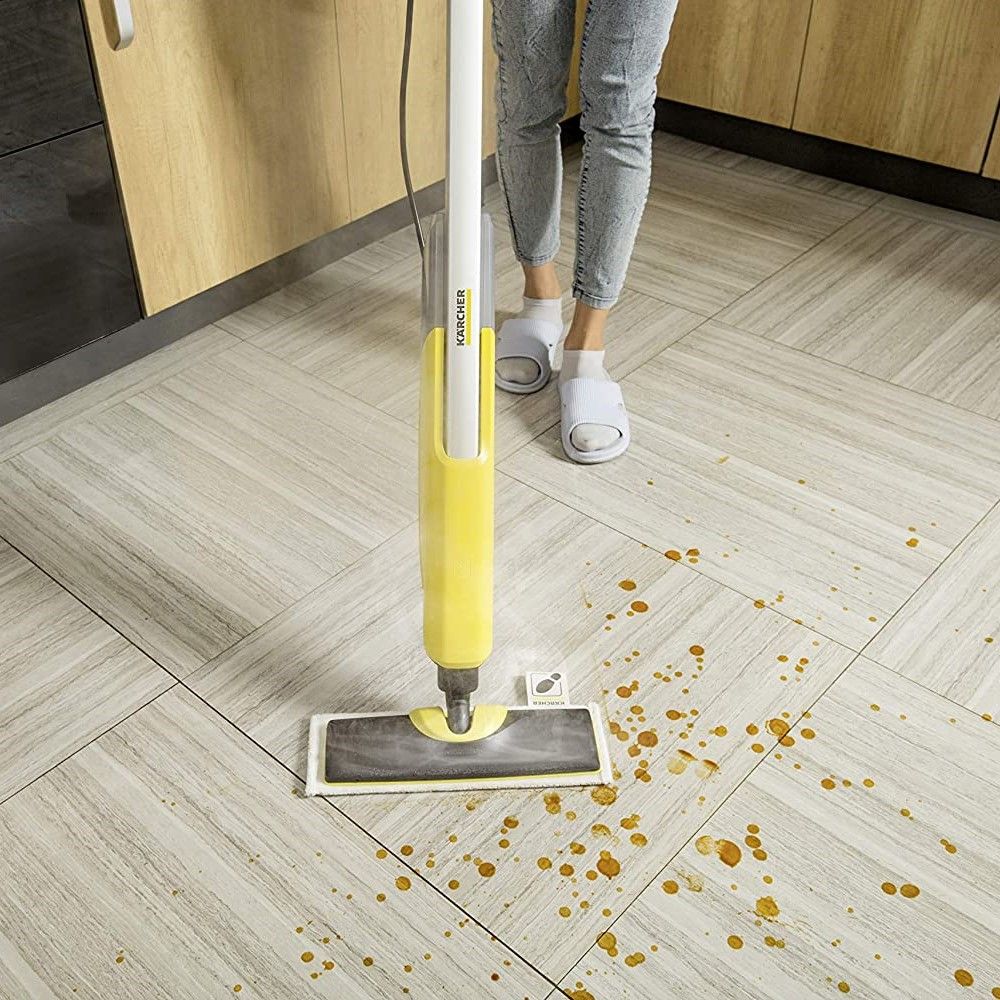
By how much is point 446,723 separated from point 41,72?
95 cm

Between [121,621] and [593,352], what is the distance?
0.74m

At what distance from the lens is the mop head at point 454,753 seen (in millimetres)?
1093

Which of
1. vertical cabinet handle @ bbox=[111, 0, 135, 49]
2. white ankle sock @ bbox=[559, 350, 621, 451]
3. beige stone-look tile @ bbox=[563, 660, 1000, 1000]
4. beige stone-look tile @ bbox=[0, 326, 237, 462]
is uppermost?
vertical cabinet handle @ bbox=[111, 0, 135, 49]

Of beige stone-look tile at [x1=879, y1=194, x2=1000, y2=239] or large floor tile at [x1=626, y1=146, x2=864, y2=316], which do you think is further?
beige stone-look tile at [x1=879, y1=194, x2=1000, y2=239]

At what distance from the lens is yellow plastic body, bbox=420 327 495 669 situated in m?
0.93

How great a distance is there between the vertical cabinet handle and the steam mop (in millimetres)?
457

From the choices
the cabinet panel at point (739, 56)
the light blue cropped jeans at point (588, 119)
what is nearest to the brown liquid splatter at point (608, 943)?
the light blue cropped jeans at point (588, 119)

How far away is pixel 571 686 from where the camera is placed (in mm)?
1218

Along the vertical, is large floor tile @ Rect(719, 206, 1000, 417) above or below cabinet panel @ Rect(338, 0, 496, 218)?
below

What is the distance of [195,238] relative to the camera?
1.68m

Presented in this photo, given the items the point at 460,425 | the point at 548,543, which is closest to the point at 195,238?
the point at 548,543

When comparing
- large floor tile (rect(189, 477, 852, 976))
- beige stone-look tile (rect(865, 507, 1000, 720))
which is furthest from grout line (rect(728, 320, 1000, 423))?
large floor tile (rect(189, 477, 852, 976))

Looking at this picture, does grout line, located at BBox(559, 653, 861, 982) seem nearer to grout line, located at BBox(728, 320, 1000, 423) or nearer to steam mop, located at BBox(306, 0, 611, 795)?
steam mop, located at BBox(306, 0, 611, 795)

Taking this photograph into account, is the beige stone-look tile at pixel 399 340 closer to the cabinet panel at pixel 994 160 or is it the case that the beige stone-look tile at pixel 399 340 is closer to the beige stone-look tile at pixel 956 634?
the beige stone-look tile at pixel 956 634
